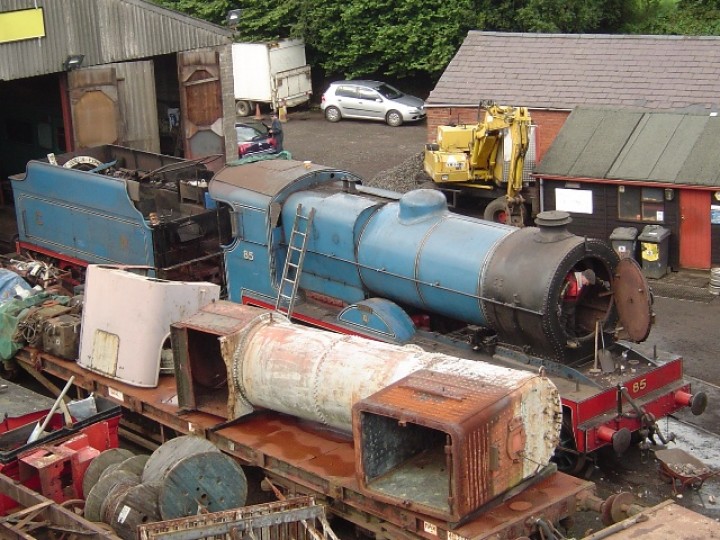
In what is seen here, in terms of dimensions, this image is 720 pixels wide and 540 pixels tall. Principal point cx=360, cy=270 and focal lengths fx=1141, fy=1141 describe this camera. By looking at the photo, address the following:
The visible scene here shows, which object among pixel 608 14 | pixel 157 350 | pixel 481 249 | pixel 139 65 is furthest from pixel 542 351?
pixel 608 14

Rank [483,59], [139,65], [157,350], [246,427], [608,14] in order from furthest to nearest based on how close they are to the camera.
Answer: [608,14] → [483,59] → [139,65] → [157,350] → [246,427]

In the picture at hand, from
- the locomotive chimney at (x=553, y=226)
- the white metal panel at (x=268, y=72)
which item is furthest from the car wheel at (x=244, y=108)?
the locomotive chimney at (x=553, y=226)

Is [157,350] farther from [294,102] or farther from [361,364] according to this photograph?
[294,102]

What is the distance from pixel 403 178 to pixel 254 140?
16.6ft

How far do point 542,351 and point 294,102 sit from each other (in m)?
23.3

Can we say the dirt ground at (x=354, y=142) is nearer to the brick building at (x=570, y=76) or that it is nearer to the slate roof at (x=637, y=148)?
the brick building at (x=570, y=76)

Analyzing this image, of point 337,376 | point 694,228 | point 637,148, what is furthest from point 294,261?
point 637,148

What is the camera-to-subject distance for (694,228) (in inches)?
750

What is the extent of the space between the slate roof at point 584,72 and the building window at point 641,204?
105 inches

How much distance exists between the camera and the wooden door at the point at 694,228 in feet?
61.9

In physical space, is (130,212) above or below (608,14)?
below

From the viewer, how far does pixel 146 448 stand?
13625 mm

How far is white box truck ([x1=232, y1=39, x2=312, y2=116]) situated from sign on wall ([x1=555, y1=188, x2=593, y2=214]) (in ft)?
51.0

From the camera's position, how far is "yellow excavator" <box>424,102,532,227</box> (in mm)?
20547
